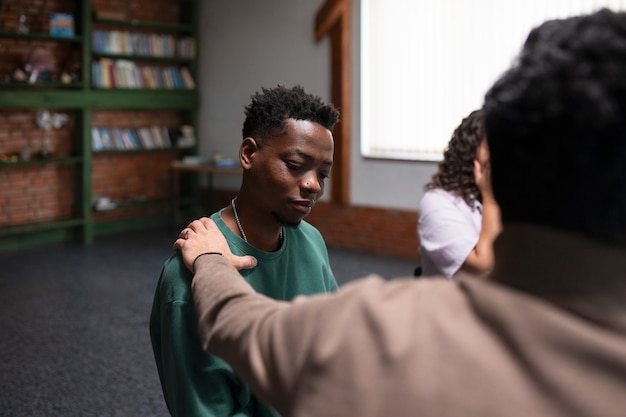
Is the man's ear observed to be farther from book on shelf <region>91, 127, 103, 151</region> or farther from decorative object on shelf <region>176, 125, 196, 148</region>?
decorative object on shelf <region>176, 125, 196, 148</region>

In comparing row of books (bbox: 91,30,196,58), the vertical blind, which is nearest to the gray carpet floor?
the vertical blind

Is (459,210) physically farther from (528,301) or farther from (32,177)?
(32,177)

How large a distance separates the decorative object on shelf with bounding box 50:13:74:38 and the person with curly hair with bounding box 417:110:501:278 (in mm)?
5460

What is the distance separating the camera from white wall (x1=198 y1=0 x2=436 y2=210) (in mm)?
6805

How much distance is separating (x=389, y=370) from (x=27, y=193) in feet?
22.9

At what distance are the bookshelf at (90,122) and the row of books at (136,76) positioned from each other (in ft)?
0.07

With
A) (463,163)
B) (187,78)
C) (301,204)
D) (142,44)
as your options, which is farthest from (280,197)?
(187,78)

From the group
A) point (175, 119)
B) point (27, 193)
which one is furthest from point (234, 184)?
point (27, 193)

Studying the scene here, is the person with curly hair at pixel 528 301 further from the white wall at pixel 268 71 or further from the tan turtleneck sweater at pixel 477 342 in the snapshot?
the white wall at pixel 268 71

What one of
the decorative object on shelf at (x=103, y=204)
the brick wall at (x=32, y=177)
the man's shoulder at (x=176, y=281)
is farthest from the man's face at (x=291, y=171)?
the decorative object on shelf at (x=103, y=204)

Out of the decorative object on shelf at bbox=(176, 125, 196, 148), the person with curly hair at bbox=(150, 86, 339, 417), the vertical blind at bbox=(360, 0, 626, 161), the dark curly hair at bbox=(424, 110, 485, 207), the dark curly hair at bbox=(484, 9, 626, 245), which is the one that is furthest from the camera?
the decorative object on shelf at bbox=(176, 125, 196, 148)

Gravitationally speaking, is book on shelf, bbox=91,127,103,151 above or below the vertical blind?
below

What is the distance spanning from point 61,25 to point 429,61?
Answer: 3.37 m

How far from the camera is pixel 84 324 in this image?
4691 mm
